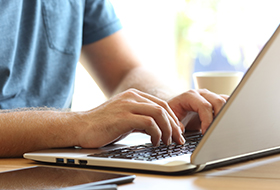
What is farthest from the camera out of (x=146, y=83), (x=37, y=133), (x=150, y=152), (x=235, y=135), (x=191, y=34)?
(x=191, y=34)

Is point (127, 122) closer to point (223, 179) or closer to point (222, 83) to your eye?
point (223, 179)

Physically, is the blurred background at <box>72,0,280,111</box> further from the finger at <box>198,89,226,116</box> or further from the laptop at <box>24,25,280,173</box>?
the laptop at <box>24,25,280,173</box>

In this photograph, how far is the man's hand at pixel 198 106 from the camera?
0.81m

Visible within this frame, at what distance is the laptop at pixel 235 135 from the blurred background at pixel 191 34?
9.20ft

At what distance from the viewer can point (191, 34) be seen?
3701mm

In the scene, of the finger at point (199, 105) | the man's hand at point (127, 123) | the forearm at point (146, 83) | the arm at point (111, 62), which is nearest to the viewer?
the man's hand at point (127, 123)

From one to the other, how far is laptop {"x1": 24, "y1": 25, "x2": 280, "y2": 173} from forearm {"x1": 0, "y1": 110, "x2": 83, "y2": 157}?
9 cm

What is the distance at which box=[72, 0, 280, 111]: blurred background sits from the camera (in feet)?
11.2

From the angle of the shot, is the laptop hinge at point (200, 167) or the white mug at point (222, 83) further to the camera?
the white mug at point (222, 83)

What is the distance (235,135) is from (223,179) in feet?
0.19

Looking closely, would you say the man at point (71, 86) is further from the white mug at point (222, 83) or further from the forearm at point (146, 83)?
the white mug at point (222, 83)

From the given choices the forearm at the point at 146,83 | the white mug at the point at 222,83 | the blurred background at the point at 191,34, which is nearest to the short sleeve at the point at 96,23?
the forearm at the point at 146,83

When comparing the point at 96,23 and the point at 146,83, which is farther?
the point at 96,23

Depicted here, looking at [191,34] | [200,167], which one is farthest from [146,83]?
[191,34]
